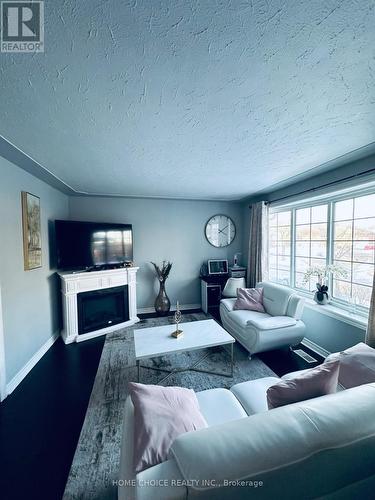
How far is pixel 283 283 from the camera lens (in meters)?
3.71

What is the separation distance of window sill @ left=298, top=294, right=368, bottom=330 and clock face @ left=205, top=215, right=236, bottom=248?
2.13 m

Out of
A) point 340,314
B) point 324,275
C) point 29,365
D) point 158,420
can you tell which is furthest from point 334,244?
point 29,365

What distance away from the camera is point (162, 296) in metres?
4.08

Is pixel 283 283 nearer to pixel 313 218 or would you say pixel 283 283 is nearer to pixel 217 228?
pixel 313 218

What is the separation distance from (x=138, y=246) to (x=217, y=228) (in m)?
1.75

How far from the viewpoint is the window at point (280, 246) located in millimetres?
3623

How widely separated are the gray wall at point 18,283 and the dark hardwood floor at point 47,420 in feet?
0.97

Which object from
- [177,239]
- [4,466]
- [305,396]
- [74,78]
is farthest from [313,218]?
[4,466]

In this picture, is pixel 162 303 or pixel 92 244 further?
pixel 162 303

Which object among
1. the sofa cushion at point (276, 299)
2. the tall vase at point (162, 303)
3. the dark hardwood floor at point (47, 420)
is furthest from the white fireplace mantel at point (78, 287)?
the sofa cushion at point (276, 299)

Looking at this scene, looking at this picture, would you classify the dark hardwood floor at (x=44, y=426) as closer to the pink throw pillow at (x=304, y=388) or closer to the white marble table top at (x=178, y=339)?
the white marble table top at (x=178, y=339)

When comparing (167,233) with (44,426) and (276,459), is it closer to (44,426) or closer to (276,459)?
(44,426)

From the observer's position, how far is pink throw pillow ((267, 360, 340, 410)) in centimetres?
104

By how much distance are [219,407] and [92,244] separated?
295 cm
